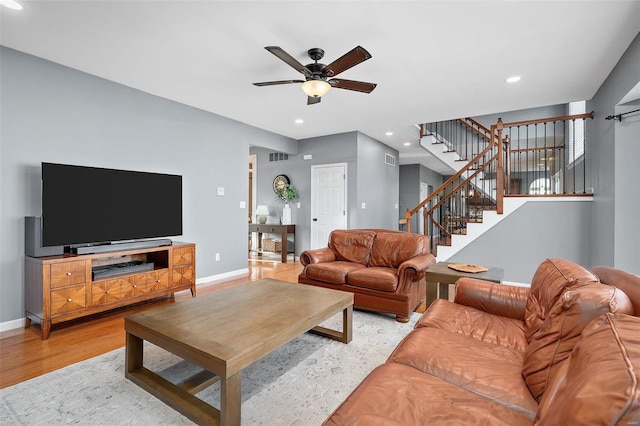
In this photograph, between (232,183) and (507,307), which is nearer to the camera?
(507,307)

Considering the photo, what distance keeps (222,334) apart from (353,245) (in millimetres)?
2480

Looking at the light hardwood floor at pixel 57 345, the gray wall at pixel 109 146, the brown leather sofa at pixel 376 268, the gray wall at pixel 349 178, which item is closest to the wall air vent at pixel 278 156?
the gray wall at pixel 349 178

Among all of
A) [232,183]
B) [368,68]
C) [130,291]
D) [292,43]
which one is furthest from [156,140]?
[368,68]

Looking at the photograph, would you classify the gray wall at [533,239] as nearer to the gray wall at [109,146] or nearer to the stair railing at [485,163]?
the stair railing at [485,163]

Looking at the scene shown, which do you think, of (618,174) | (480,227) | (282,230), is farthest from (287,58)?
(282,230)

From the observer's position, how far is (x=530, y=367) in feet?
4.23

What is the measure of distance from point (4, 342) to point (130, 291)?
989 millimetres

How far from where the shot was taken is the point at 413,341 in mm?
1600

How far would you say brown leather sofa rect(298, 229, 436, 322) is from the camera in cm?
310

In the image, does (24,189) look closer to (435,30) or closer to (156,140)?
(156,140)

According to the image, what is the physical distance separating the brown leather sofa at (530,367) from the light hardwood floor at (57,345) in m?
2.39

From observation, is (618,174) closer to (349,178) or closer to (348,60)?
(348,60)

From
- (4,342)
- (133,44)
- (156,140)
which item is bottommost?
(4,342)

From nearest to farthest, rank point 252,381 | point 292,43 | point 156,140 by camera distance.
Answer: point 252,381
point 292,43
point 156,140
